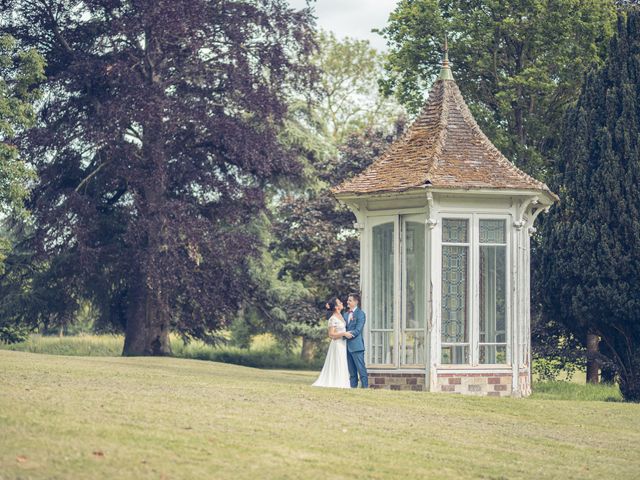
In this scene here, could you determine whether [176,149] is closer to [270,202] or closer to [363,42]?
[270,202]

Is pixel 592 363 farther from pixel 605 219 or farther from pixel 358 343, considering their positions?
pixel 358 343

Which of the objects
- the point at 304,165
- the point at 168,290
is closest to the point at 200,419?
the point at 168,290

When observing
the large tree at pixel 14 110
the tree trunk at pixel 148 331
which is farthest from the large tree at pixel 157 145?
the large tree at pixel 14 110

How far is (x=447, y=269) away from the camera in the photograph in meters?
21.8

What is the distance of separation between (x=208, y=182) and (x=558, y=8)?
11609 mm

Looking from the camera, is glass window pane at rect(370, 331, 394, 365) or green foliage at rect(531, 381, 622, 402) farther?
green foliage at rect(531, 381, 622, 402)

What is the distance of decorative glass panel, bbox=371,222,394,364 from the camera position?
2233 cm

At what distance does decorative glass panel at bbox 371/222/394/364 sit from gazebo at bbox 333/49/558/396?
19 millimetres

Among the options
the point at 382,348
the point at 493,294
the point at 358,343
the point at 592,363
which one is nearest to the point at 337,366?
the point at 358,343

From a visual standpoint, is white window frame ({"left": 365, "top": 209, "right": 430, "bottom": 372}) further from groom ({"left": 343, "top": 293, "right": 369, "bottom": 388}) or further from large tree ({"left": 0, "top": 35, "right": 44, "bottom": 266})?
large tree ({"left": 0, "top": 35, "right": 44, "bottom": 266})

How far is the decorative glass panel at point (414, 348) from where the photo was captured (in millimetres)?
21812

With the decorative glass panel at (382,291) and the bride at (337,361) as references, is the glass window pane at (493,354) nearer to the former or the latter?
the decorative glass panel at (382,291)

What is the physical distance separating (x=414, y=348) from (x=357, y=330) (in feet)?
3.71

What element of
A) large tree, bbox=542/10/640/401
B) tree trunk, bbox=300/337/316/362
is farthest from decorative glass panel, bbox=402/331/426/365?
tree trunk, bbox=300/337/316/362
